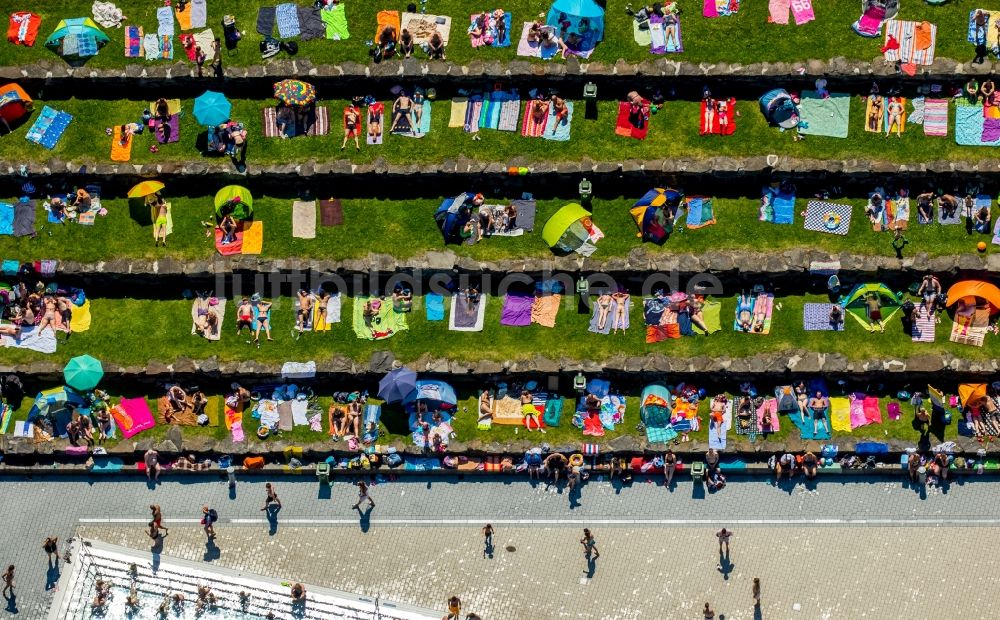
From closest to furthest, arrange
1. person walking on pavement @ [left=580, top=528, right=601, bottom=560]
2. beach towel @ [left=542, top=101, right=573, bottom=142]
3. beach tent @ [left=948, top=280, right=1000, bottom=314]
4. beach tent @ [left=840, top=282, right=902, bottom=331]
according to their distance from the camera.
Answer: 1. beach tent @ [left=948, top=280, right=1000, bottom=314]
2. person walking on pavement @ [left=580, top=528, right=601, bottom=560]
3. beach tent @ [left=840, top=282, right=902, bottom=331]
4. beach towel @ [left=542, top=101, right=573, bottom=142]

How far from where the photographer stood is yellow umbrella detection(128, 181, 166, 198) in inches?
2299

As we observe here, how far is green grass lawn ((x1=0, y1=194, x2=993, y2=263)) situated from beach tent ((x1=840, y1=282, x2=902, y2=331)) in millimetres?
1619

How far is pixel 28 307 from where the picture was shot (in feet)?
195

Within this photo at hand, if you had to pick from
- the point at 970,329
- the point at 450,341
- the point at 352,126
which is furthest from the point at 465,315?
the point at 970,329

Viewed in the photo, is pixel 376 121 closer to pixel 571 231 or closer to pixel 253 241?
pixel 253 241

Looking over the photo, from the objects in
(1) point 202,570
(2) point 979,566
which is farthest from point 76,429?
(2) point 979,566

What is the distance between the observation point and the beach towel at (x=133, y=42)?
60.3 metres

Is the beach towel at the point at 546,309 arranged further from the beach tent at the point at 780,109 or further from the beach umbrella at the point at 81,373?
the beach umbrella at the point at 81,373

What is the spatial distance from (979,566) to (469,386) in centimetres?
2178

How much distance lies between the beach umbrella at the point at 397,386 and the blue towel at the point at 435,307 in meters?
2.79

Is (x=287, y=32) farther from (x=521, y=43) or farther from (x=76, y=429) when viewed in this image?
(x=76, y=429)

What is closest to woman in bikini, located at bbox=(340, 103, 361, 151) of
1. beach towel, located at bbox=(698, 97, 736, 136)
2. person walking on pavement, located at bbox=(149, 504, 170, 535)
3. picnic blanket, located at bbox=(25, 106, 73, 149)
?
picnic blanket, located at bbox=(25, 106, 73, 149)

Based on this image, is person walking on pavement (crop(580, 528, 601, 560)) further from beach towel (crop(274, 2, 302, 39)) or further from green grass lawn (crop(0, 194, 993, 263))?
beach towel (crop(274, 2, 302, 39))

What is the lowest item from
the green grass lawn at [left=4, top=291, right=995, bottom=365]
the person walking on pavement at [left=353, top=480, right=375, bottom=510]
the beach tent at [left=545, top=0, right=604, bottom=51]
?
the person walking on pavement at [left=353, top=480, right=375, bottom=510]
